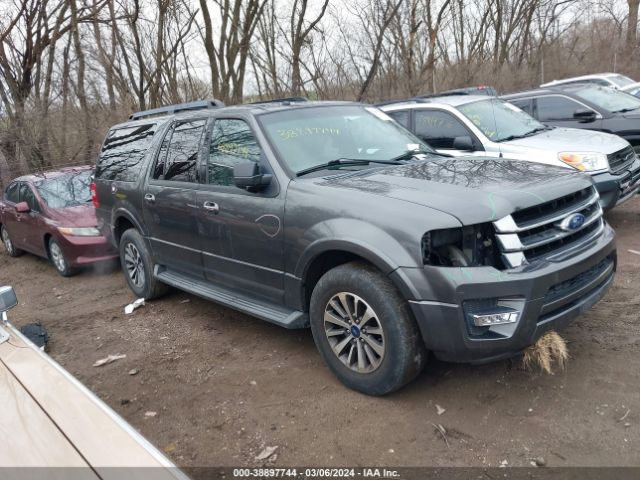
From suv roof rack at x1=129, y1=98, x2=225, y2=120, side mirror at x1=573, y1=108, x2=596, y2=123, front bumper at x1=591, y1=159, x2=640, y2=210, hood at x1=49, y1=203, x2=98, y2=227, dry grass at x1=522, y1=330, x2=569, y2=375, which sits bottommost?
dry grass at x1=522, y1=330, x2=569, y2=375

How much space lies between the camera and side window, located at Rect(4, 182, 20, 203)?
876cm

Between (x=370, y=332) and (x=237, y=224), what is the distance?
4.73 feet

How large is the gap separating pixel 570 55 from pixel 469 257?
3382cm

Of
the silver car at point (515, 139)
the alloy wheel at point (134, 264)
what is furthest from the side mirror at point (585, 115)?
the alloy wheel at point (134, 264)

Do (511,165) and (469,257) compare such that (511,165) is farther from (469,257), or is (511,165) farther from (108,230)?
(108,230)

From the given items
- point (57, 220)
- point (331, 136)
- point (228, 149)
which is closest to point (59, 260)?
point (57, 220)

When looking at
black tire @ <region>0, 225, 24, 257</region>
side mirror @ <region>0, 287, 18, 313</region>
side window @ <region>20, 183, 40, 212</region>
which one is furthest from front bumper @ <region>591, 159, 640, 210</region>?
black tire @ <region>0, 225, 24, 257</region>

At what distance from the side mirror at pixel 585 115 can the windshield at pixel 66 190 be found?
7795mm

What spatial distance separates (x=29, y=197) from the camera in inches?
323

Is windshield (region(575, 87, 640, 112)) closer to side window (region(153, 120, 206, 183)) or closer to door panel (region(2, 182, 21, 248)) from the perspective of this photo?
side window (region(153, 120, 206, 183))

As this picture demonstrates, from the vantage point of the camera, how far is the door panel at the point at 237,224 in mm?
3812

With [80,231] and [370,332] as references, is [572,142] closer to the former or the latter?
[370,332]

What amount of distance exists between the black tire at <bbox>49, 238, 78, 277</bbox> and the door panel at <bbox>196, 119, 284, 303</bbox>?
12.4 feet

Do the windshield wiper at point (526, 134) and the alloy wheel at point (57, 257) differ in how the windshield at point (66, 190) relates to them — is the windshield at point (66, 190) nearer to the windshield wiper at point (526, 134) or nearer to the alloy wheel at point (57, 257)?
the alloy wheel at point (57, 257)
